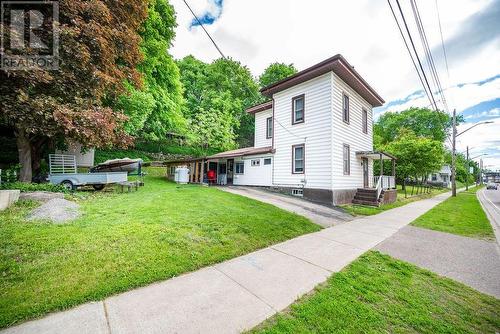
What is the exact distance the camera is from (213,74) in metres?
31.9

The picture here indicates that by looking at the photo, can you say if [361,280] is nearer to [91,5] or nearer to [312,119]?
[312,119]

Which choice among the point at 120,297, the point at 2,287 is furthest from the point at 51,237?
the point at 120,297

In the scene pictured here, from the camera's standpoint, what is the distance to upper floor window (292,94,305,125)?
1279 centimetres

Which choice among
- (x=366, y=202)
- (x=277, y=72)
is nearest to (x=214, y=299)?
(x=366, y=202)

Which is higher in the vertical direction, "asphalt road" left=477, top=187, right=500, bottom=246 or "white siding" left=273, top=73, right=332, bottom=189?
"white siding" left=273, top=73, right=332, bottom=189

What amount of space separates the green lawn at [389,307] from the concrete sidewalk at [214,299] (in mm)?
272

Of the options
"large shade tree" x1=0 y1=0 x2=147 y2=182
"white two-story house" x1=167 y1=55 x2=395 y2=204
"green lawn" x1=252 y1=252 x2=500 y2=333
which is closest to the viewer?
Result: "green lawn" x1=252 y1=252 x2=500 y2=333

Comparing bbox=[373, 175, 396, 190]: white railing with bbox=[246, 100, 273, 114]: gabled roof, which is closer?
bbox=[373, 175, 396, 190]: white railing

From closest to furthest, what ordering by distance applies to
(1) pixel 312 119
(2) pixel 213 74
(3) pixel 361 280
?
(3) pixel 361 280 → (1) pixel 312 119 → (2) pixel 213 74

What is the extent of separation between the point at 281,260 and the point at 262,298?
1.41m

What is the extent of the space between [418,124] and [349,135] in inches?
1597

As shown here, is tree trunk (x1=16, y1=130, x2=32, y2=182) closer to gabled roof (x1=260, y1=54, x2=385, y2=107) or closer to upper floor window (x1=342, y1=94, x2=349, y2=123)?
gabled roof (x1=260, y1=54, x2=385, y2=107)

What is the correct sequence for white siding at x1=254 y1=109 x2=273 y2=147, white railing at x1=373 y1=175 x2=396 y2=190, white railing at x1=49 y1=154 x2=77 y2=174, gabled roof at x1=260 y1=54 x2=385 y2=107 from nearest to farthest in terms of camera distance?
white railing at x1=49 y1=154 x2=77 y2=174 < gabled roof at x1=260 y1=54 x2=385 y2=107 < white railing at x1=373 y1=175 x2=396 y2=190 < white siding at x1=254 y1=109 x2=273 y2=147

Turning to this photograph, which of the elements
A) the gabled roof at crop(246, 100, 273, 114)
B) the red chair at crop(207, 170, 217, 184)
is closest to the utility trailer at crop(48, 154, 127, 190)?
the red chair at crop(207, 170, 217, 184)
